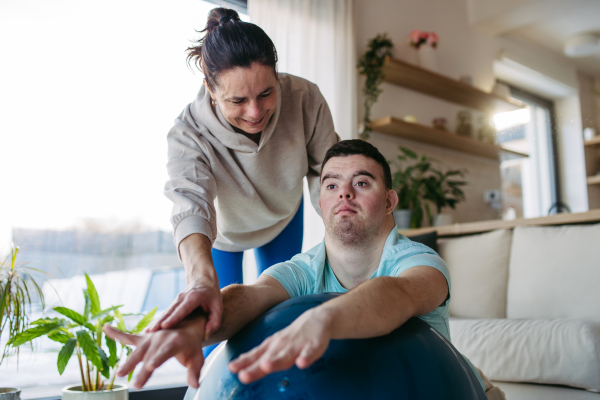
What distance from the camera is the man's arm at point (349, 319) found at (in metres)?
0.69

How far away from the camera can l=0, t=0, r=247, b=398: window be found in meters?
2.37

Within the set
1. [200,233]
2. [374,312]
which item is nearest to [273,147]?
[200,233]

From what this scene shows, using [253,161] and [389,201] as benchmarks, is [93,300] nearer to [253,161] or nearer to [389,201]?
[253,161]

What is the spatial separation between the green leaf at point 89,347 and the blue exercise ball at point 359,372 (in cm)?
116

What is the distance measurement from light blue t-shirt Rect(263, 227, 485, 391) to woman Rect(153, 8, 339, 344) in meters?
0.21

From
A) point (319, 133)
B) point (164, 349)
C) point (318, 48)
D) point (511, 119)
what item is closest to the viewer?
point (164, 349)

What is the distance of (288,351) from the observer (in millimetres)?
692

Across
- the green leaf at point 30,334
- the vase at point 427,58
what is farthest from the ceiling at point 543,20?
the green leaf at point 30,334

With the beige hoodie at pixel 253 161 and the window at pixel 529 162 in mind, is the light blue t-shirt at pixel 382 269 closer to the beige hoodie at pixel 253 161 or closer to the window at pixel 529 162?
the beige hoodie at pixel 253 161

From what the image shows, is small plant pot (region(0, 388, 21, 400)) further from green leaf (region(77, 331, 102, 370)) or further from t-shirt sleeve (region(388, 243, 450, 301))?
t-shirt sleeve (region(388, 243, 450, 301))

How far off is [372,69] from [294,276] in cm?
252

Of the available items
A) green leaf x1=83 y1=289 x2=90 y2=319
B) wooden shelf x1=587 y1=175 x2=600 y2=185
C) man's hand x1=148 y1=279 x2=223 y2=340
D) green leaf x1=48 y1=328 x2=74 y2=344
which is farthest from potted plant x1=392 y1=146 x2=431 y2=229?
man's hand x1=148 y1=279 x2=223 y2=340

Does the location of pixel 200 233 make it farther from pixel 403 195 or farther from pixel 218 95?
pixel 403 195

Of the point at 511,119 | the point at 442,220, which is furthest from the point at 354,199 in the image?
the point at 511,119
